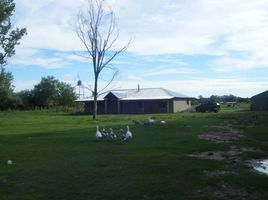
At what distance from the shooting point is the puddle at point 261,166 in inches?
522

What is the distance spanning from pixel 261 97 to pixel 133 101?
1939 centimetres

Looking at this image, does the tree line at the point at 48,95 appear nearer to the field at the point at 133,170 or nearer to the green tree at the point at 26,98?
the green tree at the point at 26,98

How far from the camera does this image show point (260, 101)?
71.6 meters

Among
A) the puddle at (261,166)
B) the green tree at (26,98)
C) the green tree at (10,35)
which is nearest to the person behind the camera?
the puddle at (261,166)

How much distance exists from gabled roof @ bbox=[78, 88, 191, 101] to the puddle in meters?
59.1

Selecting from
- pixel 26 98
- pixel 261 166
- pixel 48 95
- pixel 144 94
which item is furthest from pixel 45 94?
pixel 261 166

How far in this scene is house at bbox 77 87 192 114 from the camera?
75062mm

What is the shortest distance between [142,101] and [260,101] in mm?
17666

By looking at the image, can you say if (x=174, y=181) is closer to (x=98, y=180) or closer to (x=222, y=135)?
(x=98, y=180)

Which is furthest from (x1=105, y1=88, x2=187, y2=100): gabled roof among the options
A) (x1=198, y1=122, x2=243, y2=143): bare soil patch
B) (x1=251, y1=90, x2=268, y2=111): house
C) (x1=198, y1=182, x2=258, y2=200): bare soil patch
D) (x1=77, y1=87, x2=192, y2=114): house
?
(x1=198, y1=182, x2=258, y2=200): bare soil patch

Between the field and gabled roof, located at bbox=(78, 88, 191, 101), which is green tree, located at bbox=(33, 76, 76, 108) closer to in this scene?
gabled roof, located at bbox=(78, 88, 191, 101)

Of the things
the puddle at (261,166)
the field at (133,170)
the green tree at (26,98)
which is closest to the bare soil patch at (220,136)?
the field at (133,170)

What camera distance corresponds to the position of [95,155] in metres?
16.1

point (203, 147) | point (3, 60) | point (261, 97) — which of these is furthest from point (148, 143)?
point (261, 97)
